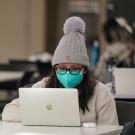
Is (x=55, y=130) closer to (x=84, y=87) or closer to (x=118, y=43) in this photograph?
(x=84, y=87)

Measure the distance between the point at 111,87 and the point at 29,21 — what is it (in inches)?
255

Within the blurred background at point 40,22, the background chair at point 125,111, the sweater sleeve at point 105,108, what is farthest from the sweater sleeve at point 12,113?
the blurred background at point 40,22

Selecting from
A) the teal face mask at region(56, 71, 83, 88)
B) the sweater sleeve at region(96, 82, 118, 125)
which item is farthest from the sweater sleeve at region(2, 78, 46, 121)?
the sweater sleeve at region(96, 82, 118, 125)

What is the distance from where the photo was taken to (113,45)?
713cm

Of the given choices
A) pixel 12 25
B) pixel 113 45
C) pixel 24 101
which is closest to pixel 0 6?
pixel 12 25

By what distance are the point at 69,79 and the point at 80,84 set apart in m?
0.13

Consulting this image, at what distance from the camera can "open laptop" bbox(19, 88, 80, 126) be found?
130 inches

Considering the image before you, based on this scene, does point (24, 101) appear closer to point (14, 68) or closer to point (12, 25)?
point (14, 68)

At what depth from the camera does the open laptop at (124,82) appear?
4.14 m

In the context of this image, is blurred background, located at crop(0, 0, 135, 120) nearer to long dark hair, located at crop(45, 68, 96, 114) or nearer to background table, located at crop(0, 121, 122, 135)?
long dark hair, located at crop(45, 68, 96, 114)

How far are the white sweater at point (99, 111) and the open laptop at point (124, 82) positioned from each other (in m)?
0.42

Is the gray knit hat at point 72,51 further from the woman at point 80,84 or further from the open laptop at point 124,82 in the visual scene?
the open laptop at point 124,82

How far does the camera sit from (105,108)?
368 cm

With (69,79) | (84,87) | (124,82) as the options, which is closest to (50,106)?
(69,79)
